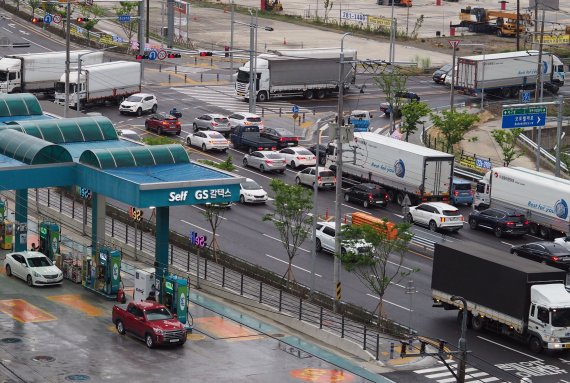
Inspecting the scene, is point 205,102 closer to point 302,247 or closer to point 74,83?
point 74,83

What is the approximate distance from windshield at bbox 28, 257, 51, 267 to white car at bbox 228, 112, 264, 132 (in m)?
38.0

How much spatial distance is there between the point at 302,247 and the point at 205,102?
39.9 m

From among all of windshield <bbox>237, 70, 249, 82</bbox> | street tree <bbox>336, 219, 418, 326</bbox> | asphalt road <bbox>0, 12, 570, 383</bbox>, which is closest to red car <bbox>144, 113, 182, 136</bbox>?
asphalt road <bbox>0, 12, 570, 383</bbox>

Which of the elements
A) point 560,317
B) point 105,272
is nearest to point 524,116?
point 560,317

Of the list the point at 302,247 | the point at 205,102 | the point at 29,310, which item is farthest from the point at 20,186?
the point at 205,102

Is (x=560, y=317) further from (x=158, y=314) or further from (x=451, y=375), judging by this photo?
(x=158, y=314)

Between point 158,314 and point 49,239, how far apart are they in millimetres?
13617

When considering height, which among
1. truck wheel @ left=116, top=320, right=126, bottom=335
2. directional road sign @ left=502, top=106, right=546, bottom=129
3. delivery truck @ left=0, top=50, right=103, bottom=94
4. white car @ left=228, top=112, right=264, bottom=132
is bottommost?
truck wheel @ left=116, top=320, right=126, bottom=335

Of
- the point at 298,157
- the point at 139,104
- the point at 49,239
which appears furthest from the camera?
the point at 139,104

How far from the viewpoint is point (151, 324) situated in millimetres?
56062

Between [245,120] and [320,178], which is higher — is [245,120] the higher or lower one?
the higher one

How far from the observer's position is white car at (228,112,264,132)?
335 ft

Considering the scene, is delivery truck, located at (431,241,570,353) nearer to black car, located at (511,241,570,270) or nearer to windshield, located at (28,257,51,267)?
black car, located at (511,241,570,270)

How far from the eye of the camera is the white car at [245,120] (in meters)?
102
